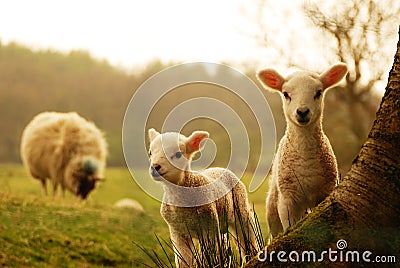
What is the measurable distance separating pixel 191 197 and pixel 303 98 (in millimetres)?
667

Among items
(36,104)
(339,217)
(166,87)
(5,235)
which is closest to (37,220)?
(5,235)

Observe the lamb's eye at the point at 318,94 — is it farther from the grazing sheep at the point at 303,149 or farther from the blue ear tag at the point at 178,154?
the blue ear tag at the point at 178,154

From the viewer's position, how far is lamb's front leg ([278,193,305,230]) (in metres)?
2.26

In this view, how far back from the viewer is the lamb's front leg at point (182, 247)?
2.44 m

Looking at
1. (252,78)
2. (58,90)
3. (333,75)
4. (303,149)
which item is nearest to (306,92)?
(333,75)

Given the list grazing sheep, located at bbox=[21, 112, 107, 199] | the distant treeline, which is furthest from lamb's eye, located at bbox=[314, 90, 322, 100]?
the distant treeline

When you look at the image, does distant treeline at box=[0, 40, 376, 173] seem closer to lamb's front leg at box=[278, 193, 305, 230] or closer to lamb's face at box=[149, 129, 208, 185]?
lamb's face at box=[149, 129, 208, 185]

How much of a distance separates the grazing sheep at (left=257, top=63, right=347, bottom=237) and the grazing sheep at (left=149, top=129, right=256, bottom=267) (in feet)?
0.78

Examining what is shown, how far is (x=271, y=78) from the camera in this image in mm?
2393

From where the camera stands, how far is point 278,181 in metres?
2.33

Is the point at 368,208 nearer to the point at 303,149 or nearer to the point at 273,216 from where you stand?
the point at 303,149

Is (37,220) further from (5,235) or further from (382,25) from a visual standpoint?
(382,25)

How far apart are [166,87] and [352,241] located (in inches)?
47.9

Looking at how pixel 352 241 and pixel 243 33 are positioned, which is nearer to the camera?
pixel 352 241
